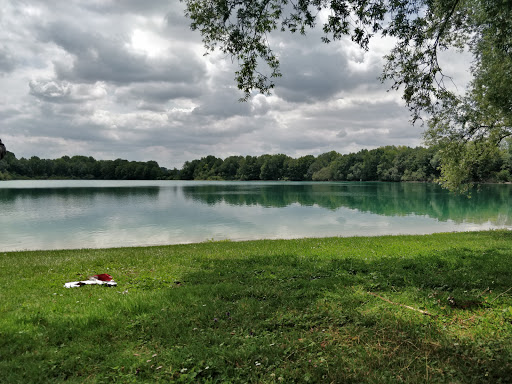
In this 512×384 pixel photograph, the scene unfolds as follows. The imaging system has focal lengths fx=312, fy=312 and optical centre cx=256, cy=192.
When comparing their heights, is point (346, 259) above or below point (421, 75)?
below

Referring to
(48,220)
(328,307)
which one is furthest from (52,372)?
(48,220)

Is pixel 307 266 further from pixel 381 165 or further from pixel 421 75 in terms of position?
pixel 381 165

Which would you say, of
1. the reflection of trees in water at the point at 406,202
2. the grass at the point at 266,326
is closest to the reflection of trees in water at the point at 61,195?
the reflection of trees in water at the point at 406,202

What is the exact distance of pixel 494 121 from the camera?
20172 mm

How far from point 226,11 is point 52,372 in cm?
1180

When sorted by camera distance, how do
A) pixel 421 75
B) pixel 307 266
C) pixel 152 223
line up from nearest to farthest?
1. pixel 307 266
2. pixel 421 75
3. pixel 152 223

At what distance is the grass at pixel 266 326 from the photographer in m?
4.41

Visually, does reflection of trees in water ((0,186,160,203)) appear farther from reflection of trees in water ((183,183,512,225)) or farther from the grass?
the grass

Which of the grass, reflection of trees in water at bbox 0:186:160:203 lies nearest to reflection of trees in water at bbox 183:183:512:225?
reflection of trees in water at bbox 0:186:160:203

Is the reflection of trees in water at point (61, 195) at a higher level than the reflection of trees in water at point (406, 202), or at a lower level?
higher

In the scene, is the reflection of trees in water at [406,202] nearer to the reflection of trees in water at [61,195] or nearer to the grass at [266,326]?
the reflection of trees in water at [61,195]

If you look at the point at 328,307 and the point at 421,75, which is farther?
the point at 421,75

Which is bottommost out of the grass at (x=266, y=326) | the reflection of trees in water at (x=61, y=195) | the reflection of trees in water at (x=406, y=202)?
the reflection of trees in water at (x=406, y=202)

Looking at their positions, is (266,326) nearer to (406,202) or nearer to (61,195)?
(406,202)
